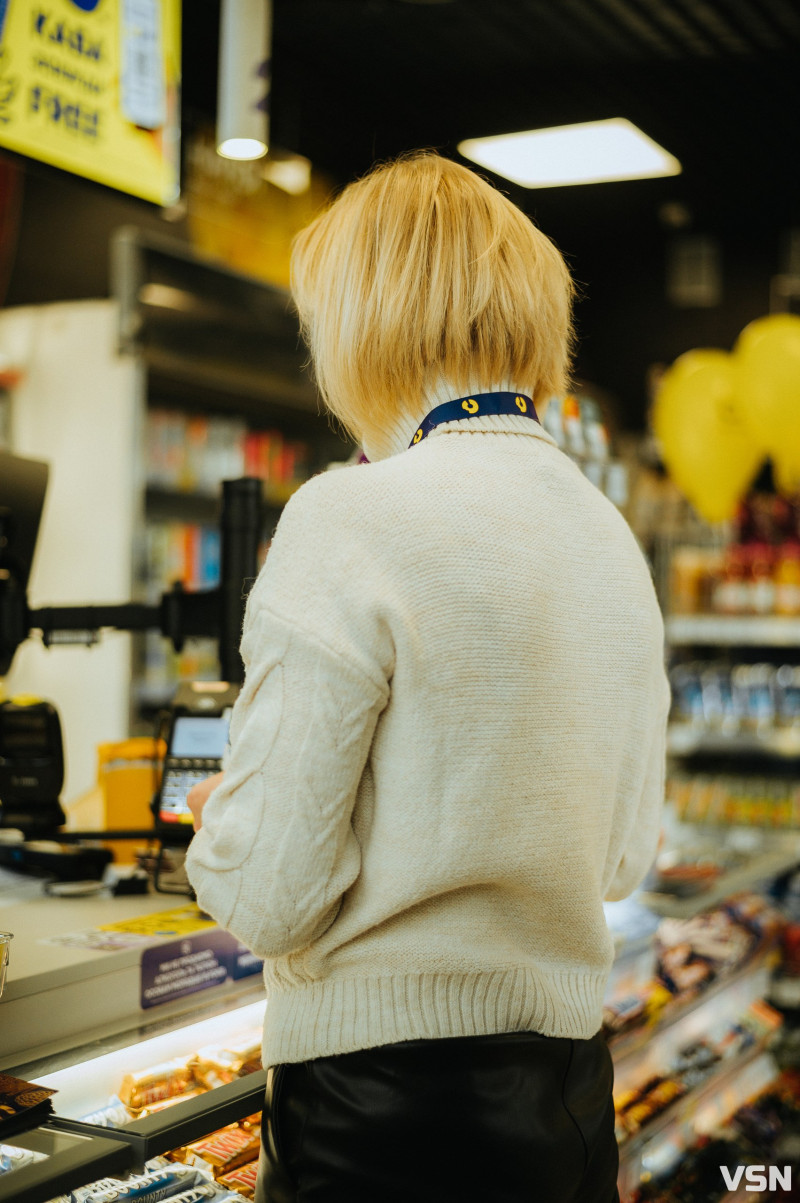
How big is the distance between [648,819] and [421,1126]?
544 mm

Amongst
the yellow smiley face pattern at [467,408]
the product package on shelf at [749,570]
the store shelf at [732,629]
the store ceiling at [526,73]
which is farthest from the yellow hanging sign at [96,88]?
the product package on shelf at [749,570]

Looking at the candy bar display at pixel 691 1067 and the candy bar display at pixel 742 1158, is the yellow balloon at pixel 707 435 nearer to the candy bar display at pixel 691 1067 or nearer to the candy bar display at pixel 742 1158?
the candy bar display at pixel 691 1067

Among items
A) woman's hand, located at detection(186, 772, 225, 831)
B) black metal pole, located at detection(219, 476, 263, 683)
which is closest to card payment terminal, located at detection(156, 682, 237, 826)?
black metal pole, located at detection(219, 476, 263, 683)

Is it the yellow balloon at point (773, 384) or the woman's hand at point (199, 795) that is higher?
the yellow balloon at point (773, 384)

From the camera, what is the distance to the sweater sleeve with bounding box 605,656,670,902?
5.01 ft

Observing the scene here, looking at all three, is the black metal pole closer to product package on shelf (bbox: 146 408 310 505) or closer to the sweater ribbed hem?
the sweater ribbed hem

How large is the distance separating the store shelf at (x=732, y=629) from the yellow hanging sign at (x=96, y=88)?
303 cm

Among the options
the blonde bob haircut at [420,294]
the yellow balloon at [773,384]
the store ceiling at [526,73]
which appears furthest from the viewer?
the store ceiling at [526,73]

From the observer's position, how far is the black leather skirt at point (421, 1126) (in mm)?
1186

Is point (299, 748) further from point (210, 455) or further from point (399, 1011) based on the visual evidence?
point (210, 455)

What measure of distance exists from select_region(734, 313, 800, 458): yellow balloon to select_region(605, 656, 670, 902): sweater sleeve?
3.31 metres

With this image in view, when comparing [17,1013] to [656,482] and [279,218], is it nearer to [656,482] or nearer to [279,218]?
[279,218]

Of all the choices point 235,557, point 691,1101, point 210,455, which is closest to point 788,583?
point 210,455

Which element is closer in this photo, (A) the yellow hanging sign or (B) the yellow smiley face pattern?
(B) the yellow smiley face pattern
